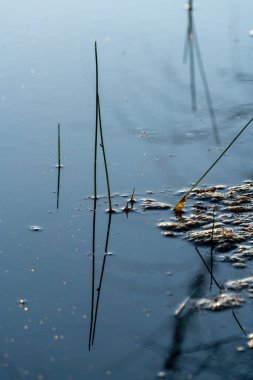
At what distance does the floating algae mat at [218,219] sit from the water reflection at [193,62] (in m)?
0.43

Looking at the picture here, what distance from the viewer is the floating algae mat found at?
2.43 m

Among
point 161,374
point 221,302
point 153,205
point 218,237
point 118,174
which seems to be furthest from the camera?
point 118,174

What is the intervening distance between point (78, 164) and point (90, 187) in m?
0.20

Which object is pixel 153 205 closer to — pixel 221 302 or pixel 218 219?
pixel 218 219

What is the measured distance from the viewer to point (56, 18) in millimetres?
4719

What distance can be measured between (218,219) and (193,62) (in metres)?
1.59

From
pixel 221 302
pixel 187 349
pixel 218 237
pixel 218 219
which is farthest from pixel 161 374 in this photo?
pixel 218 219

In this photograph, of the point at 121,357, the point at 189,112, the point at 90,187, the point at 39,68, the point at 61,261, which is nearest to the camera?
the point at 121,357

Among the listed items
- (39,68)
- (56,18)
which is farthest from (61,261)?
(56,18)

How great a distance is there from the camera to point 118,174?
2.87 m

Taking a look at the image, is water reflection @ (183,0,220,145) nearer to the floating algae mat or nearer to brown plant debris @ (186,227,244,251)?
the floating algae mat

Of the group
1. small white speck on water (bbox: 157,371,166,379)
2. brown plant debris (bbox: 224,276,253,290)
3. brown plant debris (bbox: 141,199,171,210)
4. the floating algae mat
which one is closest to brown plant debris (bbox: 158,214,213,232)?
the floating algae mat

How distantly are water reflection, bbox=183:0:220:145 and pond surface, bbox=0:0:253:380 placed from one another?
1cm

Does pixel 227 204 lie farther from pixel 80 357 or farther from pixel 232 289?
pixel 80 357
